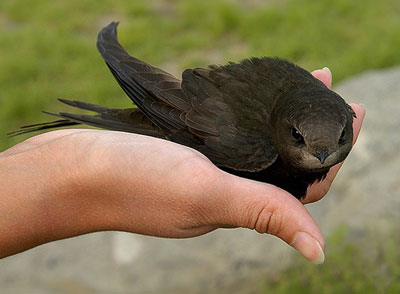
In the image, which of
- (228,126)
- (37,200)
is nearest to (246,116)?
(228,126)

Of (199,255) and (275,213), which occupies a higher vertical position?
(275,213)

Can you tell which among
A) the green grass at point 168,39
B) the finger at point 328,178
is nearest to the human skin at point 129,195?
the finger at point 328,178

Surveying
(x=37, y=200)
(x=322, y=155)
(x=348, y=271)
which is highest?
(x=322, y=155)

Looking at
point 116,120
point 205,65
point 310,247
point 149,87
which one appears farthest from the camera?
point 205,65

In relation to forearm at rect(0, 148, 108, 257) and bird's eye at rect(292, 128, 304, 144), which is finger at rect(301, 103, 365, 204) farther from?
forearm at rect(0, 148, 108, 257)

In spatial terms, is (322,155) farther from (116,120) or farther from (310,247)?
(116,120)

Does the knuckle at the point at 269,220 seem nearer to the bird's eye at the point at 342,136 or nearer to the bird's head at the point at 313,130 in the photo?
the bird's head at the point at 313,130

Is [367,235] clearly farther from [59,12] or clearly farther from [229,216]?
[59,12]

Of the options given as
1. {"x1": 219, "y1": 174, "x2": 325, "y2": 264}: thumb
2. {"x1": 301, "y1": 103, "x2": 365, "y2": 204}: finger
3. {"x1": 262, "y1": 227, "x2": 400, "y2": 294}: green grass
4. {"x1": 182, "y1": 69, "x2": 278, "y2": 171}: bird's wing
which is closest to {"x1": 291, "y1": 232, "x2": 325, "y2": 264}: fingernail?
{"x1": 219, "y1": 174, "x2": 325, "y2": 264}: thumb
